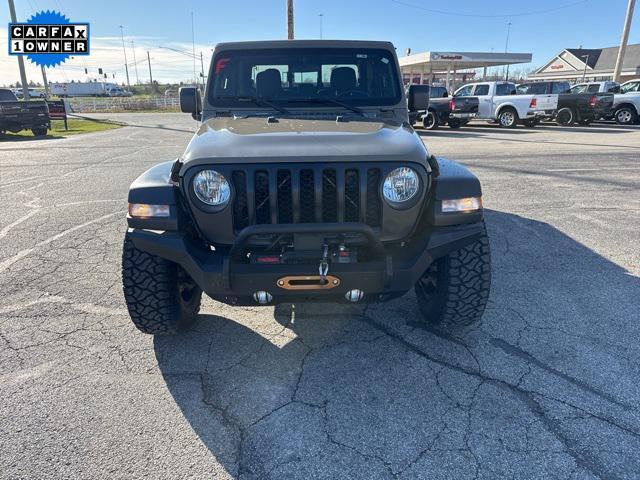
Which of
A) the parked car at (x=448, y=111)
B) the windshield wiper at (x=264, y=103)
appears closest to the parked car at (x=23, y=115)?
the parked car at (x=448, y=111)

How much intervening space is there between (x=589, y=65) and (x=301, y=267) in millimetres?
63169

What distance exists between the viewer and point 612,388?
252cm

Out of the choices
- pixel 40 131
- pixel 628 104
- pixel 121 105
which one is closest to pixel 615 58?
pixel 628 104

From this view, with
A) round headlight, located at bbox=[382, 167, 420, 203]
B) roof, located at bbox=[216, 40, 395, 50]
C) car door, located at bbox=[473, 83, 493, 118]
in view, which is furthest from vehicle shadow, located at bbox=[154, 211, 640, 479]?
car door, located at bbox=[473, 83, 493, 118]

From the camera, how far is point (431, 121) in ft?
61.7

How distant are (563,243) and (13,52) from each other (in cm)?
2604

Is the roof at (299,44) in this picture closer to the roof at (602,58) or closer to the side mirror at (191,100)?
the side mirror at (191,100)

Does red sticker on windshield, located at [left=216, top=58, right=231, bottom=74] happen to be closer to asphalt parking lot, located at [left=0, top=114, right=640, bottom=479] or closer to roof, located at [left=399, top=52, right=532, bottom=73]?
asphalt parking lot, located at [left=0, top=114, right=640, bottom=479]

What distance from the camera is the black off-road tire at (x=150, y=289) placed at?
278cm

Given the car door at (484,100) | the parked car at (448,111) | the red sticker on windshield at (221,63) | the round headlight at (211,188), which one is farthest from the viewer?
the car door at (484,100)

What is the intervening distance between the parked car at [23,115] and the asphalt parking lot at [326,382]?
49.6ft

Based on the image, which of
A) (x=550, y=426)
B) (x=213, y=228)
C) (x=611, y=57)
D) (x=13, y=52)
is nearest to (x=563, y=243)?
(x=550, y=426)

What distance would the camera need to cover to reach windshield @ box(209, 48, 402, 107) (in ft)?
12.1

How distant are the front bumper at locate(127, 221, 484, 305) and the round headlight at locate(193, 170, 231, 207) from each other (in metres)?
0.25
